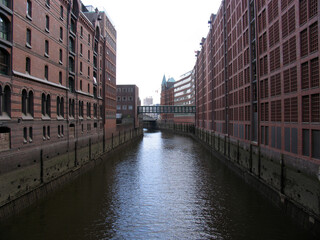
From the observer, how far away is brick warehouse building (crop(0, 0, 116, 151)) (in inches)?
719

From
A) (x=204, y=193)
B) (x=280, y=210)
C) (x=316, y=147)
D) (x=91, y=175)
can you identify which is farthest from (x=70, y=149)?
(x=316, y=147)

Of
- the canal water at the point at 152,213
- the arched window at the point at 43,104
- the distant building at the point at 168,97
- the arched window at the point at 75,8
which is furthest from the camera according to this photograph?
the distant building at the point at 168,97

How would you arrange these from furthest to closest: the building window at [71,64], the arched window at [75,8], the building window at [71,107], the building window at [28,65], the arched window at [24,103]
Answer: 1. the arched window at [75,8]
2. the building window at [71,64]
3. the building window at [71,107]
4. the building window at [28,65]
5. the arched window at [24,103]

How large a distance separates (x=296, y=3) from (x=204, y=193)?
1482 cm

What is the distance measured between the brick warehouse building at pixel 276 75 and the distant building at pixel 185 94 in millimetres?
70684

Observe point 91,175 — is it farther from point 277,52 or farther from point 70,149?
point 277,52

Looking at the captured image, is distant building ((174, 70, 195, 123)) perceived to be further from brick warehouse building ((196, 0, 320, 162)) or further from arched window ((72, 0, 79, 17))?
arched window ((72, 0, 79, 17))

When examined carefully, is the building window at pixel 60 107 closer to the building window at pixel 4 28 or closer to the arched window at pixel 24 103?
the arched window at pixel 24 103

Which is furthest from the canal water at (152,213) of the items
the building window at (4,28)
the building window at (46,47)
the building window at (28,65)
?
the building window at (46,47)

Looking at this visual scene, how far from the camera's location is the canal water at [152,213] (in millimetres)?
12883

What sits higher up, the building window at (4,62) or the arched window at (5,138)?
the building window at (4,62)

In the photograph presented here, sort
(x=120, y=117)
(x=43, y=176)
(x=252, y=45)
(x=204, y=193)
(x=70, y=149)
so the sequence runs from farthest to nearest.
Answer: (x=120, y=117) → (x=252, y=45) → (x=70, y=149) → (x=204, y=193) → (x=43, y=176)

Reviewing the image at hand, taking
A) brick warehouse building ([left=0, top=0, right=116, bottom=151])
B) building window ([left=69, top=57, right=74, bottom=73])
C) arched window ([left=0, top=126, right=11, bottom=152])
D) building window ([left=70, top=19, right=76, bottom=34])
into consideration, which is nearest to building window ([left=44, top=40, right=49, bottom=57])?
brick warehouse building ([left=0, top=0, right=116, bottom=151])

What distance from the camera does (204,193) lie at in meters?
20.2
